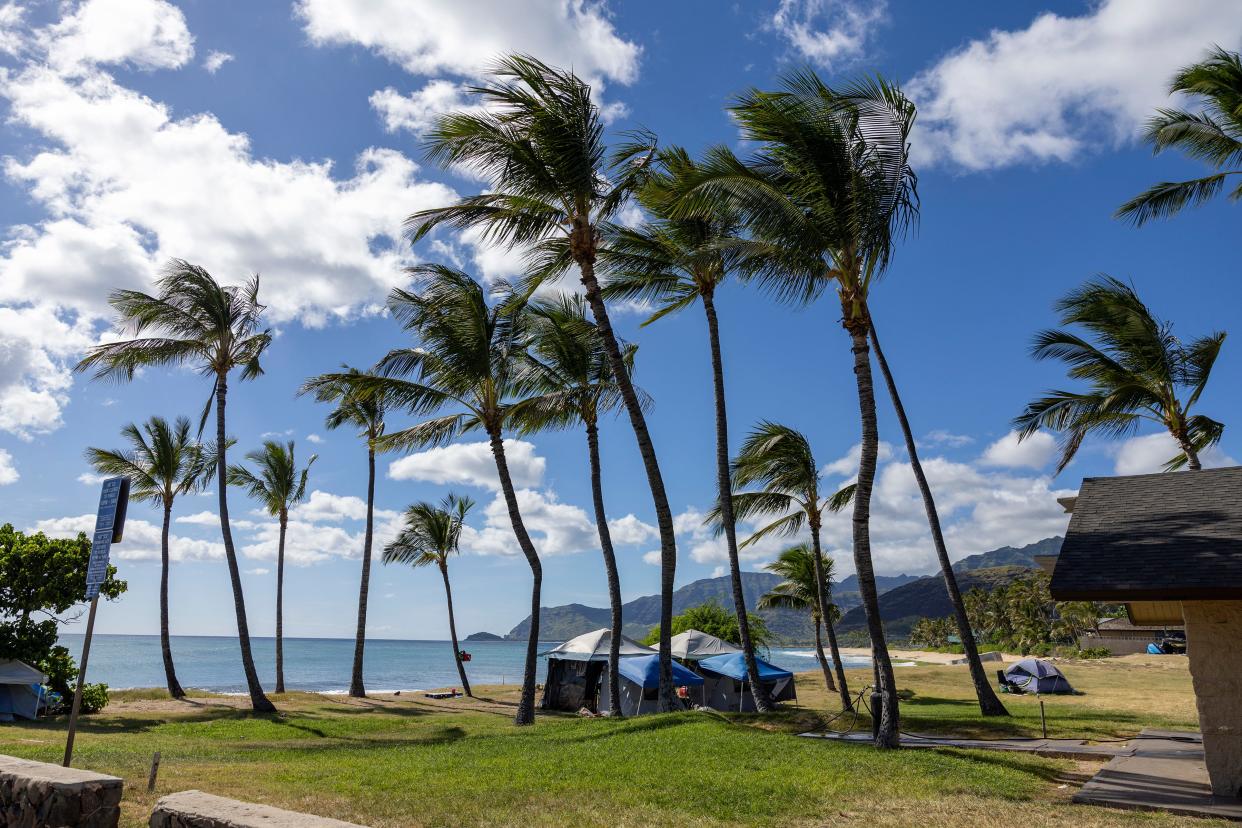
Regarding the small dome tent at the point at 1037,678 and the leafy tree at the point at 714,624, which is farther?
the leafy tree at the point at 714,624

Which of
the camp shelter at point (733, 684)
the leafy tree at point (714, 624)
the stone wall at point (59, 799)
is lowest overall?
the camp shelter at point (733, 684)

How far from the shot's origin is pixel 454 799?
855 centimetres

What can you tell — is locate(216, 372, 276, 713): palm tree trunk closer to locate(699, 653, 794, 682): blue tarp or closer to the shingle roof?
locate(699, 653, 794, 682): blue tarp

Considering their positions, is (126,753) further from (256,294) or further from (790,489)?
(790,489)

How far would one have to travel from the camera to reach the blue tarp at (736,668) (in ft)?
85.1

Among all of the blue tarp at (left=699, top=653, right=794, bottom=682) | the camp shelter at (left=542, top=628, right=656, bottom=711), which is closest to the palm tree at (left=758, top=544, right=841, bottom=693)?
the blue tarp at (left=699, top=653, right=794, bottom=682)

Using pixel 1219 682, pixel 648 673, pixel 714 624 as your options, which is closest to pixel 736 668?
pixel 648 673

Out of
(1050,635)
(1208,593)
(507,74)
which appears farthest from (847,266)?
(1050,635)

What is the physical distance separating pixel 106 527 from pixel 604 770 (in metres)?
6.93

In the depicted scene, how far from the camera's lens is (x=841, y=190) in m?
12.5

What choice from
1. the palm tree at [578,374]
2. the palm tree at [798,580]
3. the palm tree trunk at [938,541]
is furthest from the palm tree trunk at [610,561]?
the palm tree at [798,580]

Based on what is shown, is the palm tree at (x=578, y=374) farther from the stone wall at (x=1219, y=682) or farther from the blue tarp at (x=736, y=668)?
the stone wall at (x=1219, y=682)

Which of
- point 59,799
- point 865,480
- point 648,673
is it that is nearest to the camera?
point 59,799

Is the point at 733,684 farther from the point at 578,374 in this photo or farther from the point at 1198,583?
the point at 1198,583
